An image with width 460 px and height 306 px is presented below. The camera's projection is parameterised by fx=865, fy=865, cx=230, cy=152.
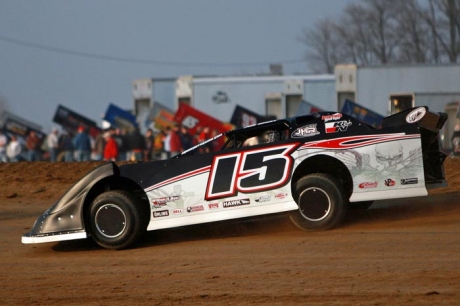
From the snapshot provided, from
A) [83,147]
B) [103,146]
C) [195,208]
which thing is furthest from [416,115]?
[83,147]

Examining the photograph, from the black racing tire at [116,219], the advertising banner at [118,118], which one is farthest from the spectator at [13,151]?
the black racing tire at [116,219]

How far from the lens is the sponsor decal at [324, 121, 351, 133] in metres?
10.3

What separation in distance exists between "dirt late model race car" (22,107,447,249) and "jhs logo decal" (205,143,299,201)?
11 millimetres

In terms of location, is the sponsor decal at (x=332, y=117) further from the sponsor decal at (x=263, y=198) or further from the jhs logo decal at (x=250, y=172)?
the sponsor decal at (x=263, y=198)

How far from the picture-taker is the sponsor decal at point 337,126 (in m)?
10.3

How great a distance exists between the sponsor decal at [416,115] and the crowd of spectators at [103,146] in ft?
43.6

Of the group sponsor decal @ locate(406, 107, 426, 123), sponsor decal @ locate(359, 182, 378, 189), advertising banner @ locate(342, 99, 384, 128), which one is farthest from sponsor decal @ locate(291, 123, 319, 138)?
advertising banner @ locate(342, 99, 384, 128)

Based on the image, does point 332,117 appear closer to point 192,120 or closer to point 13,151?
point 13,151

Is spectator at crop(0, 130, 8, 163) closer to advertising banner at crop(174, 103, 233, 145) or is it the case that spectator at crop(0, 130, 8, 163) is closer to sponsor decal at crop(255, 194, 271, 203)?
advertising banner at crop(174, 103, 233, 145)

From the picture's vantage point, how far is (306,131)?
10.2 meters

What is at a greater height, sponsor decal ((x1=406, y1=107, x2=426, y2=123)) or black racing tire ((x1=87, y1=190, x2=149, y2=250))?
sponsor decal ((x1=406, y1=107, x2=426, y2=123))

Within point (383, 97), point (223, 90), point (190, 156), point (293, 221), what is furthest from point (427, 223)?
point (223, 90)

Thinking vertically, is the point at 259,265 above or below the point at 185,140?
below

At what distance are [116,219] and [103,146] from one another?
583 inches
